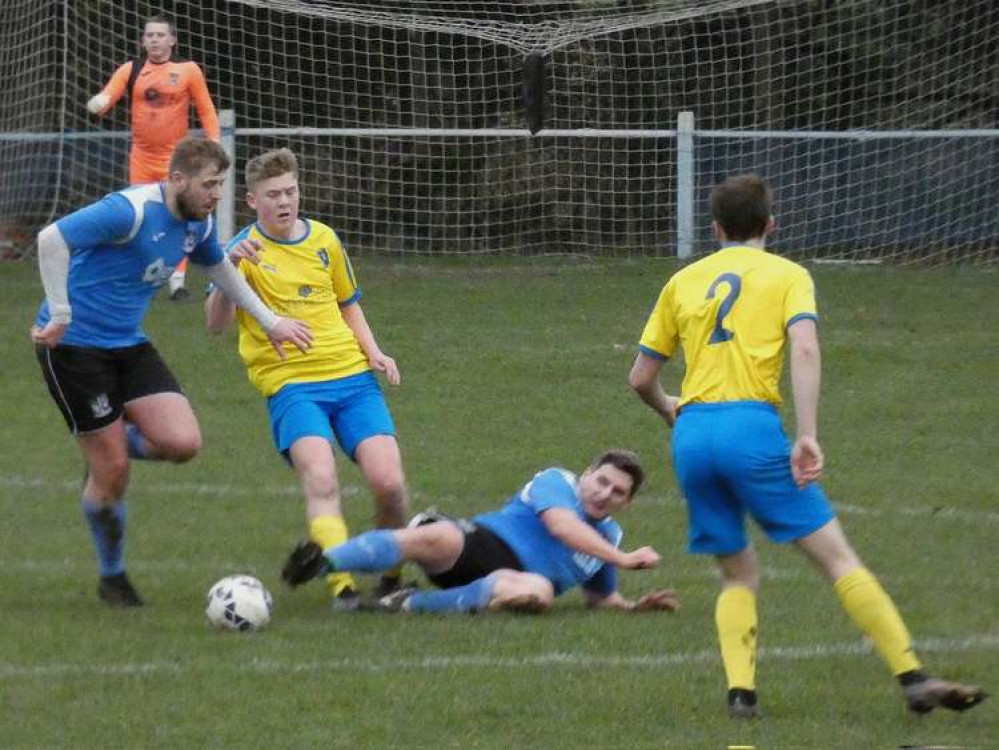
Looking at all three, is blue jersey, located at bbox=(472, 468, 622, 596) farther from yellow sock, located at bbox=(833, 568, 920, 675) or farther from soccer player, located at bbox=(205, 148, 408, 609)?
yellow sock, located at bbox=(833, 568, 920, 675)

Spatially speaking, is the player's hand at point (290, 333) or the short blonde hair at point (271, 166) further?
the short blonde hair at point (271, 166)

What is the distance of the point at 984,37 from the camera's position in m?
A: 19.2

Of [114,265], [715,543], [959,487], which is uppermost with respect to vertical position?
[114,265]

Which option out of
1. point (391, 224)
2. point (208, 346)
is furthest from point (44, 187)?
point (208, 346)

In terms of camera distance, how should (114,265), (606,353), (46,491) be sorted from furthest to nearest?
(606,353) < (46,491) < (114,265)

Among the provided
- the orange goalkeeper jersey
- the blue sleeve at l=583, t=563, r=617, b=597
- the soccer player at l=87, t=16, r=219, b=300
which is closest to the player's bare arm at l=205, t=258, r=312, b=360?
the blue sleeve at l=583, t=563, r=617, b=597

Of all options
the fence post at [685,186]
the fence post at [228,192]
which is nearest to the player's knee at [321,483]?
the fence post at [228,192]

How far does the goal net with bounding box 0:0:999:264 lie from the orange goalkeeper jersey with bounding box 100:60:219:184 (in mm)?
3247

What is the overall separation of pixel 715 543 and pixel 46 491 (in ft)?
15.1

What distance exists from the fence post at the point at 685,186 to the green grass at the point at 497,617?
11.2 ft

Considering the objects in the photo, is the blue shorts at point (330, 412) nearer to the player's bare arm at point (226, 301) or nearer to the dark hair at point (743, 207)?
the player's bare arm at point (226, 301)

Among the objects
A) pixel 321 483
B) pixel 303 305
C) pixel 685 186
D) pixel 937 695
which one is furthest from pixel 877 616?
pixel 685 186

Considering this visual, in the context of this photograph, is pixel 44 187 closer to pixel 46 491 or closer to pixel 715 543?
pixel 46 491

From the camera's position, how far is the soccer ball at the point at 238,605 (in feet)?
21.6
